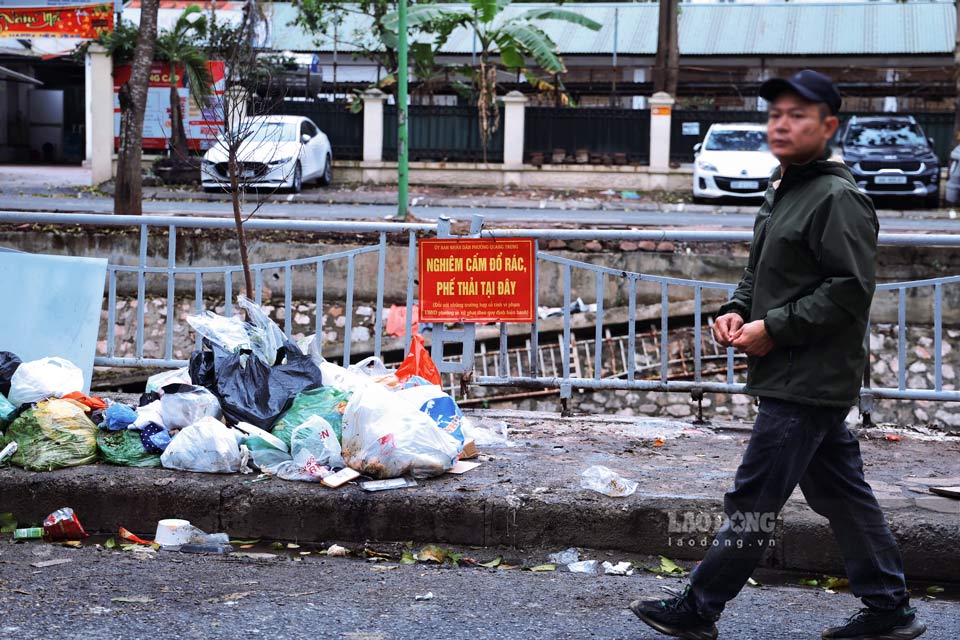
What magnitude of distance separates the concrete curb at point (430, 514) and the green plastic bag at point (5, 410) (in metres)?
0.45

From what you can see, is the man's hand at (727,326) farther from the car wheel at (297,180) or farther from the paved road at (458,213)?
the car wheel at (297,180)

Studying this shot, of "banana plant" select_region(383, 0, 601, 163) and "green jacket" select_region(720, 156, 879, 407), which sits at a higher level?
"banana plant" select_region(383, 0, 601, 163)

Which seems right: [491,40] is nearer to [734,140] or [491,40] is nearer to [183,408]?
[734,140]

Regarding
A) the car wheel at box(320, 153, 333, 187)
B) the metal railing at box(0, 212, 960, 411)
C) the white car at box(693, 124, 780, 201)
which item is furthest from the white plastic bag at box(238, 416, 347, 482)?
the car wheel at box(320, 153, 333, 187)

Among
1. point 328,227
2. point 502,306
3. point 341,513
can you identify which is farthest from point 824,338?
point 328,227

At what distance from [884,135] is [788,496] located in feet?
63.1

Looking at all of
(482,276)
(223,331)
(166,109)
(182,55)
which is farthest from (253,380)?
(166,109)

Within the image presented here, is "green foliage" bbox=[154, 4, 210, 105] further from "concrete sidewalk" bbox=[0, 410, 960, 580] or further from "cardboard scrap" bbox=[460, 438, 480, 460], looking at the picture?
"concrete sidewalk" bbox=[0, 410, 960, 580]

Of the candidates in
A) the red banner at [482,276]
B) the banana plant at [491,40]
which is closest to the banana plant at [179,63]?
the banana plant at [491,40]

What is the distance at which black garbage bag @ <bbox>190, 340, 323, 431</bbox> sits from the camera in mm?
5395

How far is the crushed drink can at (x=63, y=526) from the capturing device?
182 inches

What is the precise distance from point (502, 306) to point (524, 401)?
3589mm

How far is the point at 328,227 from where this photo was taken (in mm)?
7176

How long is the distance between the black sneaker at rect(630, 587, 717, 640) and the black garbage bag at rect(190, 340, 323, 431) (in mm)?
2561
